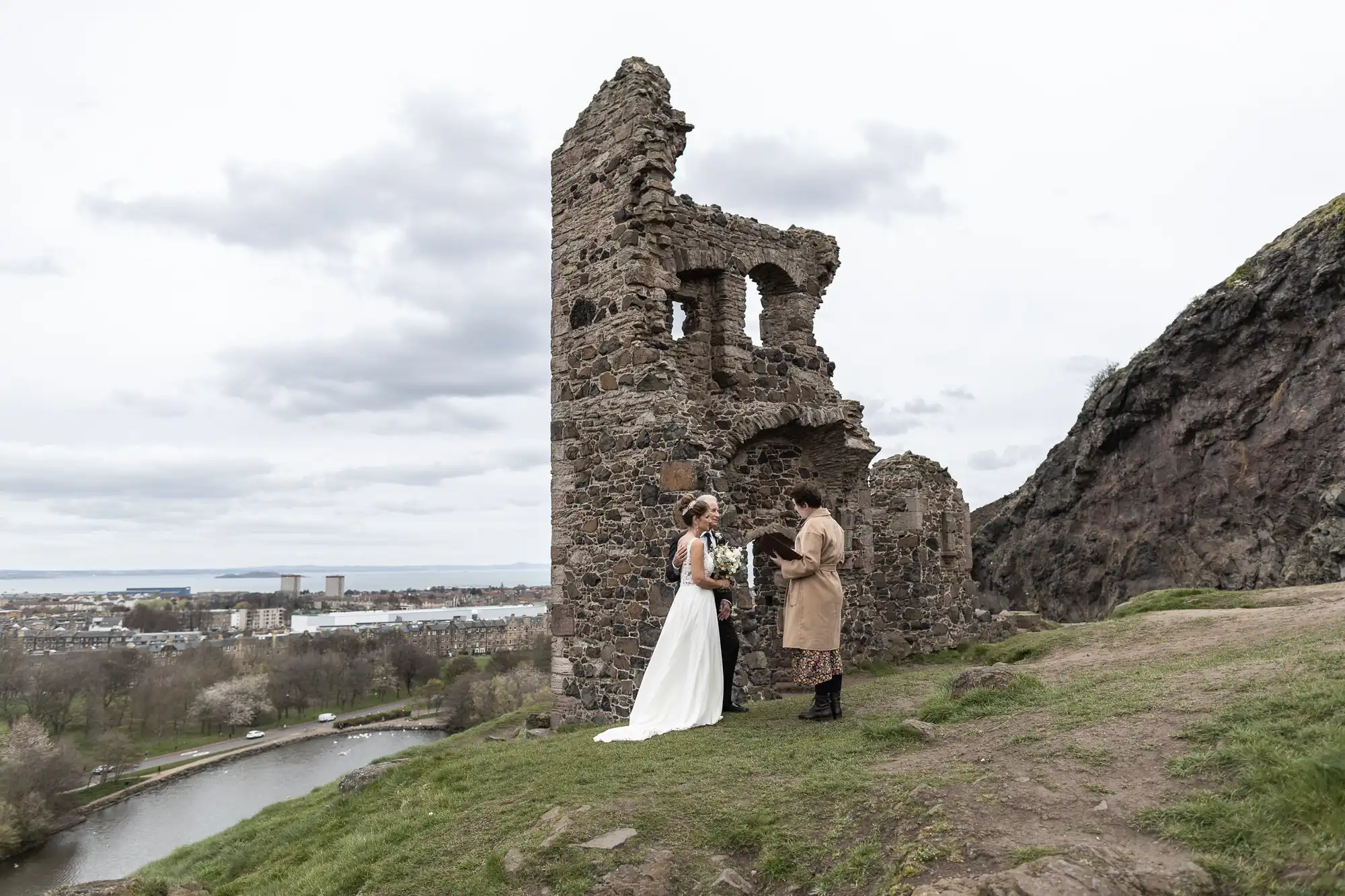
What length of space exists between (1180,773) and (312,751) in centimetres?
6879

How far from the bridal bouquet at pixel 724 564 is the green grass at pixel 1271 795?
4.34m

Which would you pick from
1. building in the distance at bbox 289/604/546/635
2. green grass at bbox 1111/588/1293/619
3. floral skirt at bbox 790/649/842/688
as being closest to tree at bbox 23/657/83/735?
building in the distance at bbox 289/604/546/635

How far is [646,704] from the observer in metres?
8.72

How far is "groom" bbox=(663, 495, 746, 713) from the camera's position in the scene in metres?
8.85

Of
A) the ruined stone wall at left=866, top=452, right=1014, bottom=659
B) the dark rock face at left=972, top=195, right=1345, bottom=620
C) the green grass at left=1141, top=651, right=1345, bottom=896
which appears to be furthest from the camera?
the dark rock face at left=972, top=195, right=1345, bottom=620

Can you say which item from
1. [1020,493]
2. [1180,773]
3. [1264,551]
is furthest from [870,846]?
[1020,493]

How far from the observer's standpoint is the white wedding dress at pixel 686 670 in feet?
28.2

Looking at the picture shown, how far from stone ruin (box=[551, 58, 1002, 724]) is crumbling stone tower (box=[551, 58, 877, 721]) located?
0.11 feet

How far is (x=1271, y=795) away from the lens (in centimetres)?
407

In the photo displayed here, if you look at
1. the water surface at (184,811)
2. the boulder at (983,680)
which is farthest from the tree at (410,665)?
the boulder at (983,680)

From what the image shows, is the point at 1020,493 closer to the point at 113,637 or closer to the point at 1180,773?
the point at 1180,773

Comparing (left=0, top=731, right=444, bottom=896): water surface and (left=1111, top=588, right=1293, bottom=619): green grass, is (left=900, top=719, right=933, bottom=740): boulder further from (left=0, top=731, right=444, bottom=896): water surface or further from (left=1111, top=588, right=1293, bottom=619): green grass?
(left=0, top=731, right=444, bottom=896): water surface

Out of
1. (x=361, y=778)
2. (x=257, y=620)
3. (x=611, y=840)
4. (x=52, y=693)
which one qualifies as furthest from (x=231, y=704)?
(x=611, y=840)

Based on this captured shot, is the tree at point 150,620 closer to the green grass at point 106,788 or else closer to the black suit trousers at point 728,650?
the green grass at point 106,788
